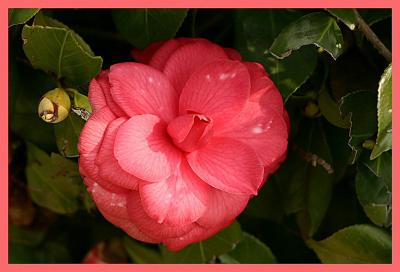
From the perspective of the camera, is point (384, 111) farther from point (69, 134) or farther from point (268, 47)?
point (69, 134)

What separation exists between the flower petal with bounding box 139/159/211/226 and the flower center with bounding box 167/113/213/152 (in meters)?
0.03

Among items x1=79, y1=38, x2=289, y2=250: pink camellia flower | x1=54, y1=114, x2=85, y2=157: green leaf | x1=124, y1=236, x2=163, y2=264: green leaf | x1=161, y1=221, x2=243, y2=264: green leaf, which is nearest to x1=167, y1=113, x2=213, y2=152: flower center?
x1=79, y1=38, x2=289, y2=250: pink camellia flower

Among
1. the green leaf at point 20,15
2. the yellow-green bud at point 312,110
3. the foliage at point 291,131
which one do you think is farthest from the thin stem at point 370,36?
the green leaf at point 20,15

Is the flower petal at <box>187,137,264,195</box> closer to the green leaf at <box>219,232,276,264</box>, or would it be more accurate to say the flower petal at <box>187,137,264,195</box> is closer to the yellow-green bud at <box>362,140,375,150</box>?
the yellow-green bud at <box>362,140,375,150</box>

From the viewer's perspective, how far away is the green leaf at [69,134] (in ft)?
2.48

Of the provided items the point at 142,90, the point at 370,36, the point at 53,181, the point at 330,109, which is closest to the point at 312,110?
the point at 330,109

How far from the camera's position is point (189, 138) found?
706 mm

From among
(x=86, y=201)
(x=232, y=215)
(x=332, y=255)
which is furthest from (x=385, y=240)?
(x=86, y=201)

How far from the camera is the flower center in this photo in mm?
695

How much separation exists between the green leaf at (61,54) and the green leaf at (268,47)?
0.18 metres

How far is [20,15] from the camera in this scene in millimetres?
720

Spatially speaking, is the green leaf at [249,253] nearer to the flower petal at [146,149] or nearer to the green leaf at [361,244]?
the green leaf at [361,244]

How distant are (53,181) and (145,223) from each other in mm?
252

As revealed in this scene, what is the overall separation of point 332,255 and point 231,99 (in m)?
0.31
